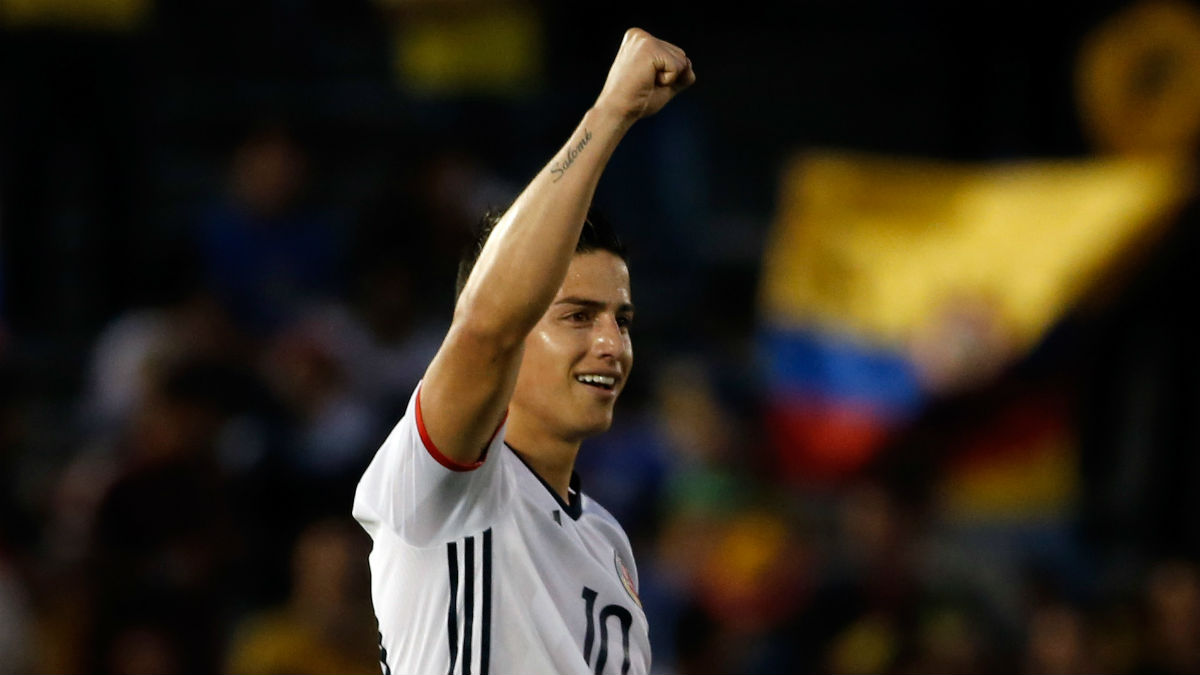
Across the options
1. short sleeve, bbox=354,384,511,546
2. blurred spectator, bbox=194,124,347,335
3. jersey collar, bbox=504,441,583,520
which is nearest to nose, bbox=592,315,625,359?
jersey collar, bbox=504,441,583,520

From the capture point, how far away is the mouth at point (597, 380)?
3.30 m

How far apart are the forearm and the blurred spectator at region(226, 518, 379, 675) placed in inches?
138

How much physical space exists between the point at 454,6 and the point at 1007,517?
399cm

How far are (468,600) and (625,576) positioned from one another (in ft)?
→ 1.79

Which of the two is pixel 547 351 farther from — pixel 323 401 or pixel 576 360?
pixel 323 401

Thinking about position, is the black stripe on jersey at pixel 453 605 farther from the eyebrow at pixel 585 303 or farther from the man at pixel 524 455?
the eyebrow at pixel 585 303

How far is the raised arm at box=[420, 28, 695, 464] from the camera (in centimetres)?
279

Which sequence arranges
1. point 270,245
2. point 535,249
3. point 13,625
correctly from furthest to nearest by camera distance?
point 270,245 → point 13,625 → point 535,249

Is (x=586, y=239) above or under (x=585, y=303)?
above

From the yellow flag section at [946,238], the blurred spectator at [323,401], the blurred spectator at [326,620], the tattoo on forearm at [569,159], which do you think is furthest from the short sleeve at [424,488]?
the yellow flag section at [946,238]

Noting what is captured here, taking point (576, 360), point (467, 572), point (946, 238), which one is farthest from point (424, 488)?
point (946, 238)

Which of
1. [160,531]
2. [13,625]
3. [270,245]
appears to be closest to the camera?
[13,625]

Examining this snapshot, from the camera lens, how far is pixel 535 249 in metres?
2.78

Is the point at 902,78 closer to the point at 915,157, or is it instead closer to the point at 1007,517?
the point at 915,157
